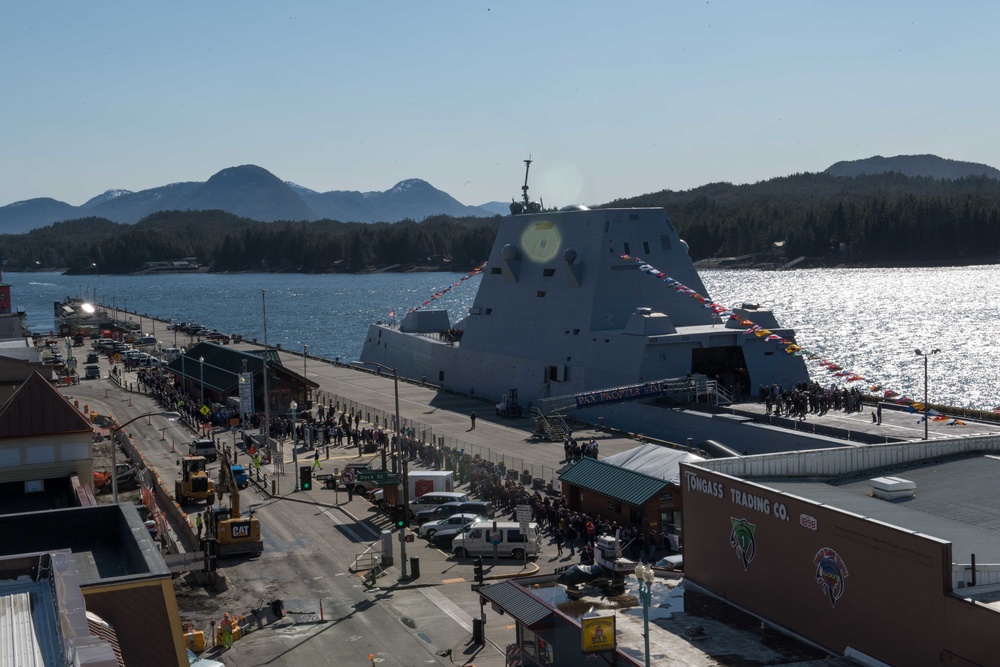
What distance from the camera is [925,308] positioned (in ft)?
470

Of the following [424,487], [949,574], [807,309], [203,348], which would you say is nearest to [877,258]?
[807,309]

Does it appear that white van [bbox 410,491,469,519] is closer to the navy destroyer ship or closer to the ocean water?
Result: the navy destroyer ship

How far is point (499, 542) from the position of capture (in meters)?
29.3

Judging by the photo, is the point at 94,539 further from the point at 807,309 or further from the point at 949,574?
the point at 807,309

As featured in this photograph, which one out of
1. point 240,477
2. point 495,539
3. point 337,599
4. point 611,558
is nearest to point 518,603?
point 611,558

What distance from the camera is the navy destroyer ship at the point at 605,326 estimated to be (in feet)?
148

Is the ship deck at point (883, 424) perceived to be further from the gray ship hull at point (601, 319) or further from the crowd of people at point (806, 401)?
the gray ship hull at point (601, 319)

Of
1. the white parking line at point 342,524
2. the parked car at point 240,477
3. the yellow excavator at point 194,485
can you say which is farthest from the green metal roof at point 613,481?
the parked car at point 240,477

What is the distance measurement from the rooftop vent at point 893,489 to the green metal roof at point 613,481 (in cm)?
809

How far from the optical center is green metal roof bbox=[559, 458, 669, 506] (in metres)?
30.8

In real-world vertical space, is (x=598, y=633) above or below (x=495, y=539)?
above

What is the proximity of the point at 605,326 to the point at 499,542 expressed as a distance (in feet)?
67.7

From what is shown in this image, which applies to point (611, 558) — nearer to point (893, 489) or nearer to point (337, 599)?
point (893, 489)

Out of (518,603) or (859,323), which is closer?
(518,603)
